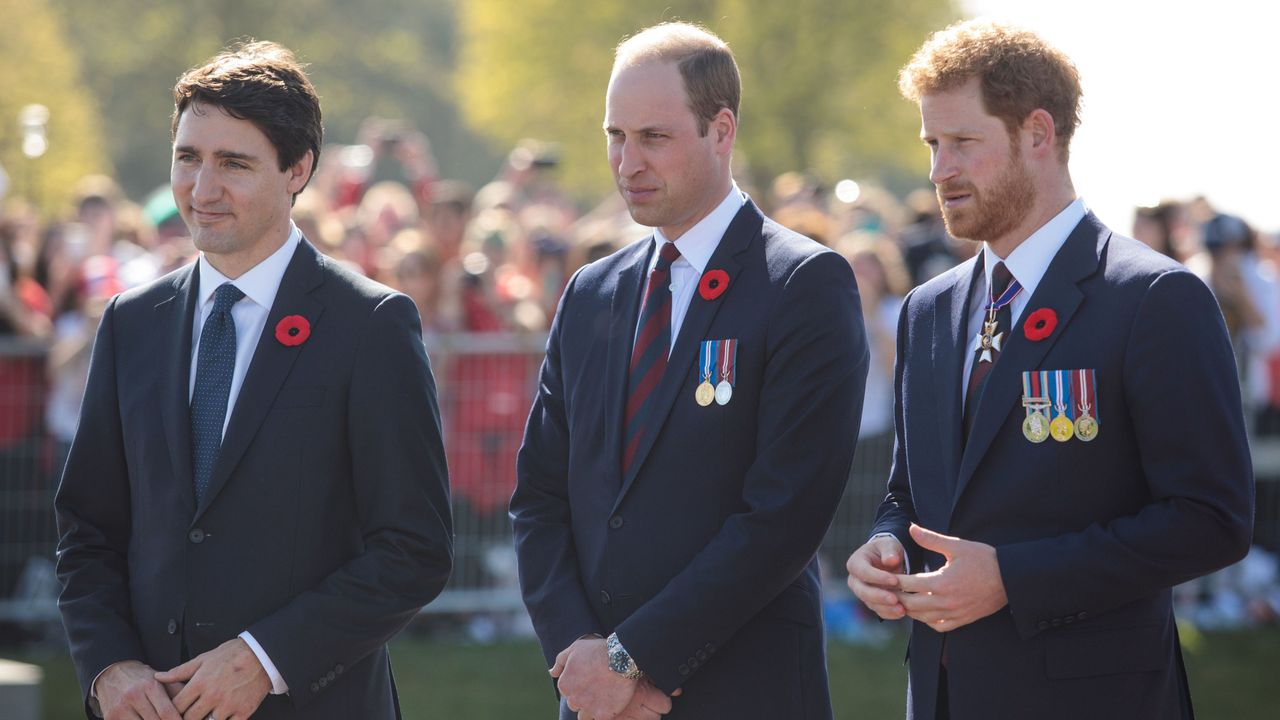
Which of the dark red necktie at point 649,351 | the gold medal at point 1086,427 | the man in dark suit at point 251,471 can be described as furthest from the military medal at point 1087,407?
the man in dark suit at point 251,471

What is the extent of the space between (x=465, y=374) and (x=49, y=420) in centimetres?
247

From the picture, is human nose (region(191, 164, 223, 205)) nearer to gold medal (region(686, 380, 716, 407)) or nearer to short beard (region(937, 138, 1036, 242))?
gold medal (region(686, 380, 716, 407))

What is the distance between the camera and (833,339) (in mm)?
4137

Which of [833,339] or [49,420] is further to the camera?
[49,420]

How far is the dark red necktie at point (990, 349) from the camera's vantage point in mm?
3912

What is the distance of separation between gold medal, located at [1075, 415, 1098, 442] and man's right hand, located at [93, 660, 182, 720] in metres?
2.32

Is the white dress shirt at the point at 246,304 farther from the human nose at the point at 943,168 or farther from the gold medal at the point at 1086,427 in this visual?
the gold medal at the point at 1086,427

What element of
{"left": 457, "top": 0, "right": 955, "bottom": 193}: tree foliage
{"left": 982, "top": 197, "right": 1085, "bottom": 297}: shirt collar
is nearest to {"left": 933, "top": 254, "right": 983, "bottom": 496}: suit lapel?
{"left": 982, "top": 197, "right": 1085, "bottom": 297}: shirt collar

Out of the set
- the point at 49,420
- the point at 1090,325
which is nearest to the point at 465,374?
the point at 49,420

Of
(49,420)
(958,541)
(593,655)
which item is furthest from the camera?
(49,420)

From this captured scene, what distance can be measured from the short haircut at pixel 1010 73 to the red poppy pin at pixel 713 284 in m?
0.72

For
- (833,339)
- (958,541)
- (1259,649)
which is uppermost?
(833,339)

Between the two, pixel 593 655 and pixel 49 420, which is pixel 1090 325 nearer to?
pixel 593 655

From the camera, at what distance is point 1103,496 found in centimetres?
373
